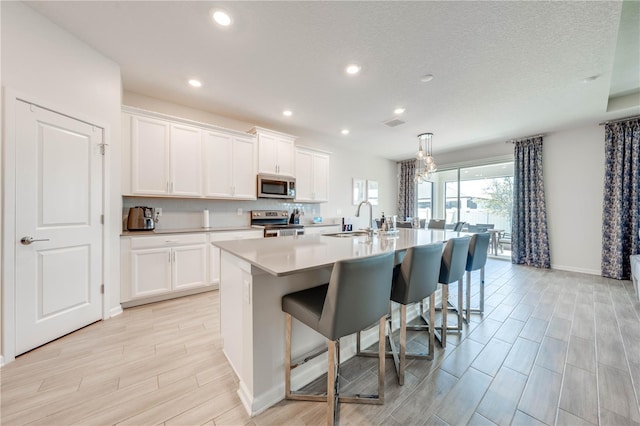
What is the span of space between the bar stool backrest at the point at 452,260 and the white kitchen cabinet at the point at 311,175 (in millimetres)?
3020

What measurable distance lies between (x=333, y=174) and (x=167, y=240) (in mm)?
3692

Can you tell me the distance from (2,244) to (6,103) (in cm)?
108

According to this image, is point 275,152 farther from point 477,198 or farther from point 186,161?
point 477,198

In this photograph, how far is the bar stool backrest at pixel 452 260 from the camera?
6.59 feet

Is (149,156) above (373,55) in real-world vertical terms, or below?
below

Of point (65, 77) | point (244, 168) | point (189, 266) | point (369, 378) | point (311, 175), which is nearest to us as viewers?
point (369, 378)

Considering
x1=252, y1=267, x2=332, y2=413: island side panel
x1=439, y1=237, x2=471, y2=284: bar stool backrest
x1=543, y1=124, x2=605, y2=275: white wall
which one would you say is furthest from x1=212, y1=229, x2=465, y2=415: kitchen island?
x1=543, y1=124, x2=605, y2=275: white wall

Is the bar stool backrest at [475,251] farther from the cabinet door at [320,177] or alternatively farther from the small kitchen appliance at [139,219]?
the small kitchen appliance at [139,219]

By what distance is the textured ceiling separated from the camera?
1.82 metres

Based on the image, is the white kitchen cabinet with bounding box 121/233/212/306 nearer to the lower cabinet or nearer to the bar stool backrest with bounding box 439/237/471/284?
the lower cabinet

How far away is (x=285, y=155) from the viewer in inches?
166

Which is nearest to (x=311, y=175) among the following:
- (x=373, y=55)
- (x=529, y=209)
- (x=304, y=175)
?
(x=304, y=175)

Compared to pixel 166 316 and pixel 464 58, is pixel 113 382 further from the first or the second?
pixel 464 58

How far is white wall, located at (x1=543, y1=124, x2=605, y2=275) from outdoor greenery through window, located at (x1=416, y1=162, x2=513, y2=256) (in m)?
0.76
